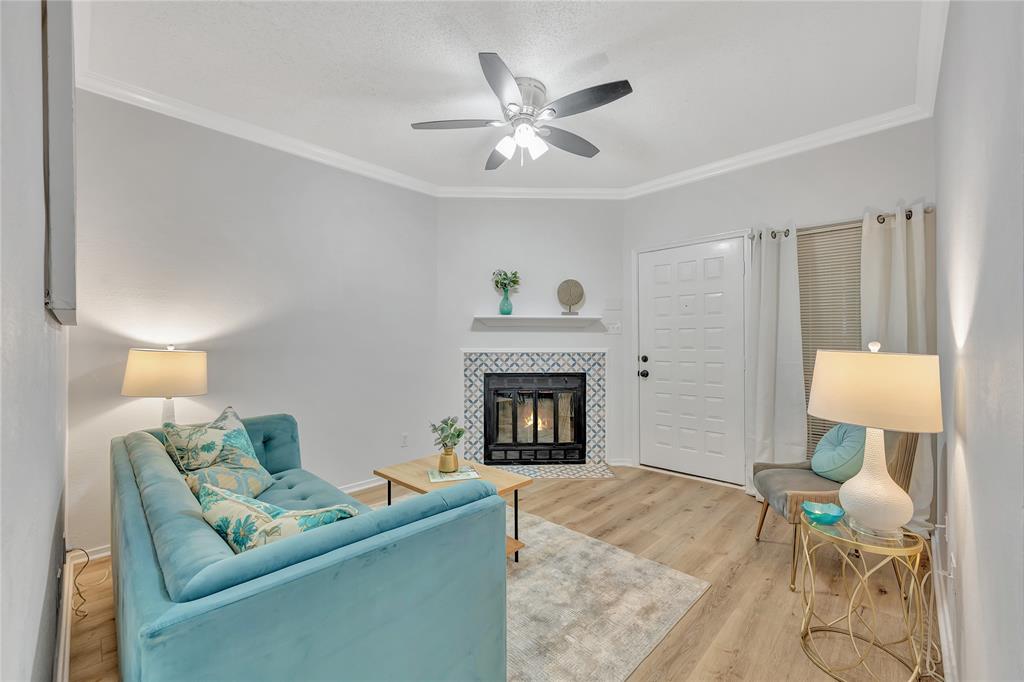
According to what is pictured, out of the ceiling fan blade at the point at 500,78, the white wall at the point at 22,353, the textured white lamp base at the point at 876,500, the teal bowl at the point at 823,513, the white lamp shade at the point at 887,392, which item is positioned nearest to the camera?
the white wall at the point at 22,353

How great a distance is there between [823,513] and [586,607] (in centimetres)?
110

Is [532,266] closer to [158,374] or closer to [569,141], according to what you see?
[569,141]

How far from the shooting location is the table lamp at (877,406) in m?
1.61

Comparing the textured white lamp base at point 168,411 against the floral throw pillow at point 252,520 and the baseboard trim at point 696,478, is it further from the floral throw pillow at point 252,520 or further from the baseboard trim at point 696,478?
the baseboard trim at point 696,478

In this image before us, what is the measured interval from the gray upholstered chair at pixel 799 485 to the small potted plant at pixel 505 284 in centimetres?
251

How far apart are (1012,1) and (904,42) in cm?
199

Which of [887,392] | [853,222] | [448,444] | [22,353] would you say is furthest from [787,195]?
[22,353]

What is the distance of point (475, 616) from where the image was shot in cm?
141

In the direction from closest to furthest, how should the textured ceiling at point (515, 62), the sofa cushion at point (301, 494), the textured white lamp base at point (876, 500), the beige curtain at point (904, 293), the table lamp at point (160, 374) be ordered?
the textured white lamp base at point (876, 500) < the textured ceiling at point (515, 62) < the sofa cushion at point (301, 494) < the table lamp at point (160, 374) < the beige curtain at point (904, 293)

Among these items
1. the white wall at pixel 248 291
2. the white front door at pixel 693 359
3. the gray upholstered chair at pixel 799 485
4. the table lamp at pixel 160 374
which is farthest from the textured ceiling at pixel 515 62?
the gray upholstered chair at pixel 799 485

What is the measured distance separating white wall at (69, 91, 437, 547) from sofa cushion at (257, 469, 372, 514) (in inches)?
35.2

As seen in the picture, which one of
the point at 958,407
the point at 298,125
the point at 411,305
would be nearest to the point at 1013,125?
the point at 958,407

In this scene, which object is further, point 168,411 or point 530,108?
point 168,411

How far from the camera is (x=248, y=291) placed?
10.5ft
